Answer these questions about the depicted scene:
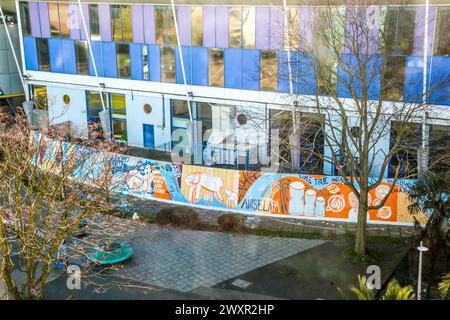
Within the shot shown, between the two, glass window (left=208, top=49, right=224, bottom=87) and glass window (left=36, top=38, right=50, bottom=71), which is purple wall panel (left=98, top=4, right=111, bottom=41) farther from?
glass window (left=208, top=49, right=224, bottom=87)

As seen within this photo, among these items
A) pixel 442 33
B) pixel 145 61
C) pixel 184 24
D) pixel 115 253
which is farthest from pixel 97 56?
pixel 442 33

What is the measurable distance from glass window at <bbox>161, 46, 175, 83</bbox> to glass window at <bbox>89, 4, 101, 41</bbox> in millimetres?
4499

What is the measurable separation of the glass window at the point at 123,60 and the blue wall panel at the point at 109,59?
0.26 m

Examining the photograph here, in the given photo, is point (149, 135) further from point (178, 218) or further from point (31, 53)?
point (178, 218)

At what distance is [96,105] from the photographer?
35719 millimetres

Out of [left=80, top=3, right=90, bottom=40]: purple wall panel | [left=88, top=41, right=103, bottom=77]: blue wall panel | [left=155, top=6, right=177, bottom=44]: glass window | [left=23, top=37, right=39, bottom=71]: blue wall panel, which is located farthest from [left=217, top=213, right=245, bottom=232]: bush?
[left=23, top=37, right=39, bottom=71]: blue wall panel

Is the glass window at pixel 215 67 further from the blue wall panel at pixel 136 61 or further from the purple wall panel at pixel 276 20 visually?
the blue wall panel at pixel 136 61

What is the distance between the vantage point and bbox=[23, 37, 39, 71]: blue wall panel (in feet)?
119

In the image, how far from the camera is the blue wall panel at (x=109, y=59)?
33719mm

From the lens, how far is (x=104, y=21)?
33.5 metres

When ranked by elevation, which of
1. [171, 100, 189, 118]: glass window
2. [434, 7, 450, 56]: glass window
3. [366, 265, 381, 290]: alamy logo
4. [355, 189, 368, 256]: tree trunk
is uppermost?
[434, 7, 450, 56]: glass window

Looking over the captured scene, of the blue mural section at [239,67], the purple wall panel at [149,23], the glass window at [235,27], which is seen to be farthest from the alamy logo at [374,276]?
the purple wall panel at [149,23]

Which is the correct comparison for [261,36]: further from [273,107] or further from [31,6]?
[31,6]

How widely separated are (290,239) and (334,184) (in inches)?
107
